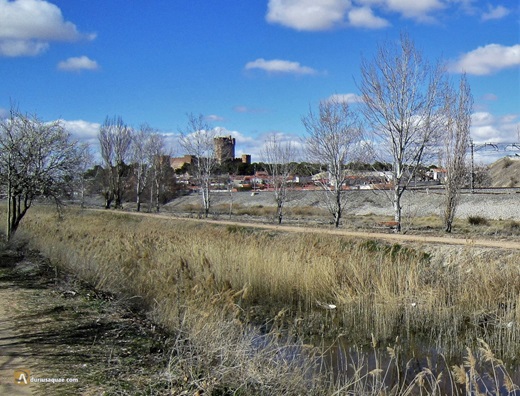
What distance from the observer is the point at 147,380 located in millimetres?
4578

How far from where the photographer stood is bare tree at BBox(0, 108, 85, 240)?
1700 centimetres

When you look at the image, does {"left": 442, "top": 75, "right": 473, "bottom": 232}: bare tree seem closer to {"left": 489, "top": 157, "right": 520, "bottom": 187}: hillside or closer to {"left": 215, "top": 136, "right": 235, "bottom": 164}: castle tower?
{"left": 215, "top": 136, "right": 235, "bottom": 164}: castle tower

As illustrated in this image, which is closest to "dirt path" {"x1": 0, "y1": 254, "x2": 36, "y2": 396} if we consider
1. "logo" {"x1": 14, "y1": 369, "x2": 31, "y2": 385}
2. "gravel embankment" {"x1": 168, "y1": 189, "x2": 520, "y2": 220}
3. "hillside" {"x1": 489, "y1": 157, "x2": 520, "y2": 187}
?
"logo" {"x1": 14, "y1": 369, "x2": 31, "y2": 385}

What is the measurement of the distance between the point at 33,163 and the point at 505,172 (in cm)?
8083

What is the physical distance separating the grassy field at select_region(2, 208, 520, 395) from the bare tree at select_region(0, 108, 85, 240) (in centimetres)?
512

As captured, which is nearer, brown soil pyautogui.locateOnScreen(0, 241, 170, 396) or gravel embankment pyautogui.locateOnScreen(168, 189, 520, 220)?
brown soil pyautogui.locateOnScreen(0, 241, 170, 396)

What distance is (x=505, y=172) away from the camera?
268ft

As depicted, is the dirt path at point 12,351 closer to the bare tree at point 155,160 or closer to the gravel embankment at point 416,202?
the gravel embankment at point 416,202

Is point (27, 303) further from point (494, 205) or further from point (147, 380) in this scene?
point (494, 205)

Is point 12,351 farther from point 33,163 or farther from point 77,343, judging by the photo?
point 33,163

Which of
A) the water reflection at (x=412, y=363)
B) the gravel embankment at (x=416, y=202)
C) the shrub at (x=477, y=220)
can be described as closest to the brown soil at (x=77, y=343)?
the water reflection at (x=412, y=363)

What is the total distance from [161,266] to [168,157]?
50180 millimetres

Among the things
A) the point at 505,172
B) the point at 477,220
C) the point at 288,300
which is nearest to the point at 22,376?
the point at 288,300

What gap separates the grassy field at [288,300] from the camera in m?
5.12
